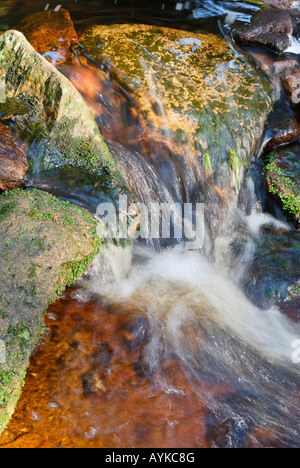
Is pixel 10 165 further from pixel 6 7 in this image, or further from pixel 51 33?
pixel 6 7

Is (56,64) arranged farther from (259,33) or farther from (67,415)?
(67,415)

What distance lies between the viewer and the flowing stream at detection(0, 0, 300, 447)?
3.21m

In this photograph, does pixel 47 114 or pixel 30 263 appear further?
pixel 47 114

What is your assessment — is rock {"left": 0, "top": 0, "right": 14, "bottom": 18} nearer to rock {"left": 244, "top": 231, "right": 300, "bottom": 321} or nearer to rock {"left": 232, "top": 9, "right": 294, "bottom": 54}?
rock {"left": 232, "top": 9, "right": 294, "bottom": 54}

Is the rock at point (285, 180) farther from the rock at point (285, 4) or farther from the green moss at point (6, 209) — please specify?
the rock at point (285, 4)

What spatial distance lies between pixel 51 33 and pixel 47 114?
2.51 meters

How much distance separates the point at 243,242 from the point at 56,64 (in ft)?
12.4

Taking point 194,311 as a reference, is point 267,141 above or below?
above

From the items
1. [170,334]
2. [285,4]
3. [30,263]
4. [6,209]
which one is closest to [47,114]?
[6,209]

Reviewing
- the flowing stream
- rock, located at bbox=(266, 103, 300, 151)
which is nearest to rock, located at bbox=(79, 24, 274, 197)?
rock, located at bbox=(266, 103, 300, 151)

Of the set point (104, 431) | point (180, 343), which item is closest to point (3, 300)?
point (104, 431)

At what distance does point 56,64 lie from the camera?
5.86m

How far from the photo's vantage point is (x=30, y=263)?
11.6 feet

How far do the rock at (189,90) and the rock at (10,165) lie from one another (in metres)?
2.00
